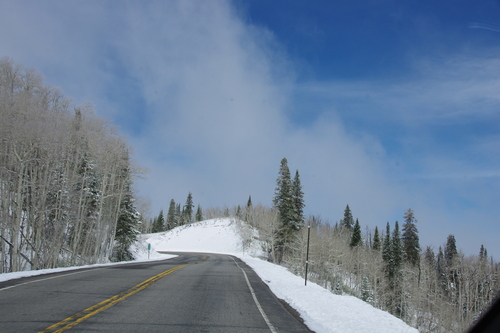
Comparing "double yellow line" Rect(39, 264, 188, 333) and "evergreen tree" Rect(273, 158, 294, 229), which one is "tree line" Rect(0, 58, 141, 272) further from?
"evergreen tree" Rect(273, 158, 294, 229)

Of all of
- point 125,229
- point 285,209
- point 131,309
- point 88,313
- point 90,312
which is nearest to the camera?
point 88,313

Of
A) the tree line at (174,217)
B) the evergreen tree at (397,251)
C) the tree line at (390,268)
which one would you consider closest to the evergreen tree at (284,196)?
the tree line at (390,268)

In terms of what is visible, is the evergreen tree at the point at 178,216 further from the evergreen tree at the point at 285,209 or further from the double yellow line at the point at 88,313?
the double yellow line at the point at 88,313

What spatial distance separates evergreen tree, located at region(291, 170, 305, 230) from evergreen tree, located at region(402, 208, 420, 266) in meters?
20.2

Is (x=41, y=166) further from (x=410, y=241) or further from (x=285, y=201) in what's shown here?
(x=410, y=241)

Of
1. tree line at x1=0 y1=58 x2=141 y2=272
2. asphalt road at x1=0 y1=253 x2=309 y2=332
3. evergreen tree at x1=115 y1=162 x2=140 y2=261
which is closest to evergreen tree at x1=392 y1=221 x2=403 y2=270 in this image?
evergreen tree at x1=115 y1=162 x2=140 y2=261

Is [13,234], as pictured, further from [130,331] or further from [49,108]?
[130,331]

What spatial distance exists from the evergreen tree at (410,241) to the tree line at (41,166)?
5075cm

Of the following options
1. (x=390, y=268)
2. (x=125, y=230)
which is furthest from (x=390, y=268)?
(x=125, y=230)

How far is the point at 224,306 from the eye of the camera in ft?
30.6

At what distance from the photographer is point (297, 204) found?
56.2 metres

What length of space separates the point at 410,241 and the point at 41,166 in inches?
2297

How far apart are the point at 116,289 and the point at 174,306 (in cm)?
315

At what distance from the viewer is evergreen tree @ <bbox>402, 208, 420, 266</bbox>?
58.9 m
